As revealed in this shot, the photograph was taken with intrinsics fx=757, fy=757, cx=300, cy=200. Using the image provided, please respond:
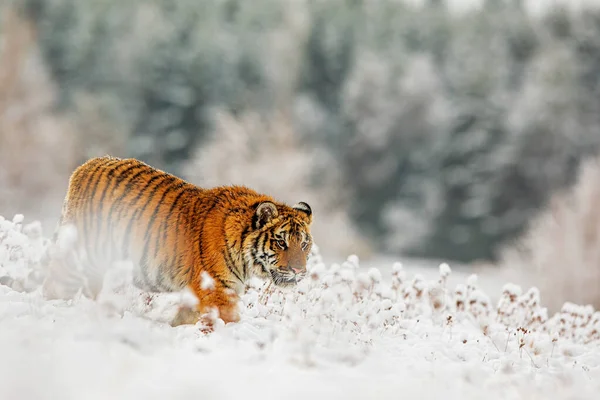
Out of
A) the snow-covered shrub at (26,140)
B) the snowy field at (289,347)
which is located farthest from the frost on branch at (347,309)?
the snow-covered shrub at (26,140)

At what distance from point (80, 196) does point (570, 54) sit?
39320 mm

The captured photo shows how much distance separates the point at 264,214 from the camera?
521cm

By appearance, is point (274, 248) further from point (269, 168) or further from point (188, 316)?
point (269, 168)

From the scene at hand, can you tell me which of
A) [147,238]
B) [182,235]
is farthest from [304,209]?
[147,238]

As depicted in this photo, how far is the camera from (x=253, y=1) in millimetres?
54031

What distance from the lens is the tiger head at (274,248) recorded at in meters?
5.17

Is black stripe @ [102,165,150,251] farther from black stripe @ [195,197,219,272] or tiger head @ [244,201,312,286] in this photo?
tiger head @ [244,201,312,286]

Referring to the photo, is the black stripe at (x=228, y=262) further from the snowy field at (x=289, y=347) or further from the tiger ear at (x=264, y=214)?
the snowy field at (x=289, y=347)

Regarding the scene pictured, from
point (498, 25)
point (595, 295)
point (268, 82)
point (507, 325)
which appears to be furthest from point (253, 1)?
point (507, 325)

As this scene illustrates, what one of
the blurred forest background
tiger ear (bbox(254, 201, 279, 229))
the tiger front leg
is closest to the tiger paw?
the tiger front leg

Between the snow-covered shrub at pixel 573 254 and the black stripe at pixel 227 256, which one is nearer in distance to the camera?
the black stripe at pixel 227 256

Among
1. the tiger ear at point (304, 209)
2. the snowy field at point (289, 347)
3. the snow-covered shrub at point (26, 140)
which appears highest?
the snow-covered shrub at point (26, 140)

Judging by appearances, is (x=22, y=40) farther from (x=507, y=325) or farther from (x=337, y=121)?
(x=507, y=325)

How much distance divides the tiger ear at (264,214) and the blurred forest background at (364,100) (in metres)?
25.0
